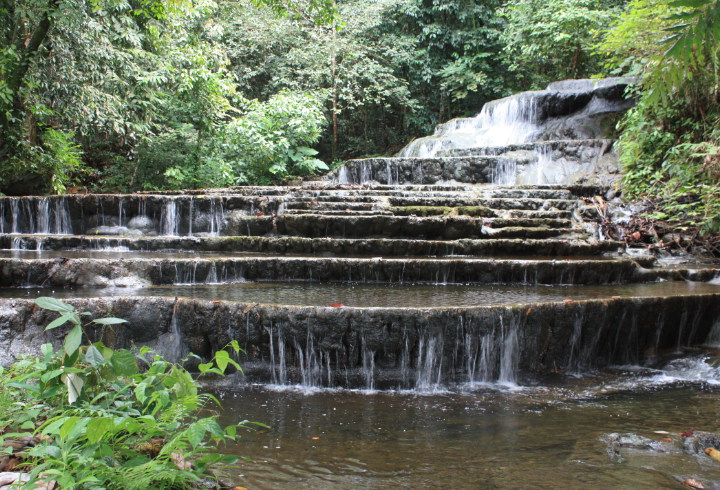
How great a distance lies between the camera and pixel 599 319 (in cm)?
446

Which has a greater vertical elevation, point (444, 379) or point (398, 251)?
point (398, 251)

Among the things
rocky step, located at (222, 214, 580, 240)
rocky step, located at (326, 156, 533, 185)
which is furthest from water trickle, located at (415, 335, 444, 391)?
rocky step, located at (326, 156, 533, 185)

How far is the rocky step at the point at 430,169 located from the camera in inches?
427

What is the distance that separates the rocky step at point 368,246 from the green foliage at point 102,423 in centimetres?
469

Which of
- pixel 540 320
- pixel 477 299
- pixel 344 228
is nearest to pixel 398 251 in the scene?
pixel 344 228

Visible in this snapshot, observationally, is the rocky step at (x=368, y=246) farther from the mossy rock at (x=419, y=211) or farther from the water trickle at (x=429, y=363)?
the water trickle at (x=429, y=363)

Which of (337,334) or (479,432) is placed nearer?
(479,432)

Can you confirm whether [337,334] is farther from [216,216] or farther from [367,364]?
[216,216]

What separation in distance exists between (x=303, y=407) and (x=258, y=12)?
17.7 meters

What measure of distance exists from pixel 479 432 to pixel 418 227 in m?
4.25

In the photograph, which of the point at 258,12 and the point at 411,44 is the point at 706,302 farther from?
the point at 258,12

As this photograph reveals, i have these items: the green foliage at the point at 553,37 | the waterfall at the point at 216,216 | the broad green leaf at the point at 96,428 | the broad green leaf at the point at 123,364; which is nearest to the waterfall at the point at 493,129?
the green foliage at the point at 553,37

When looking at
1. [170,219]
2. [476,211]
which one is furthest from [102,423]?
[170,219]

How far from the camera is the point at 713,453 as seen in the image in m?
2.66
